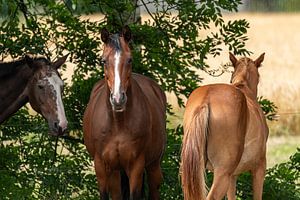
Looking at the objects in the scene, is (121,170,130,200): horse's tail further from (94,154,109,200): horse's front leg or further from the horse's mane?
the horse's mane

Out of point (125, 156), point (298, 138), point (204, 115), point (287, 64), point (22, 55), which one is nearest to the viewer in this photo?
point (204, 115)

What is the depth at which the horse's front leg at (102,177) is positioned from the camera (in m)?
8.41

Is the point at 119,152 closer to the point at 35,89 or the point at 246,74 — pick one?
the point at 35,89

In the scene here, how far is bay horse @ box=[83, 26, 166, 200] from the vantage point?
8109 mm

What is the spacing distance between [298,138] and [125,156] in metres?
8.89

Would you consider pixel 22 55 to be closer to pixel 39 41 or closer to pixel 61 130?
pixel 39 41

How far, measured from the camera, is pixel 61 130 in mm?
8648

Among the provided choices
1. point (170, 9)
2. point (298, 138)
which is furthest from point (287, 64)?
point (170, 9)

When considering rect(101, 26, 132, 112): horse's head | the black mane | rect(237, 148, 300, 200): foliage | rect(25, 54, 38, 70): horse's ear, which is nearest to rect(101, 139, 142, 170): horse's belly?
rect(101, 26, 132, 112): horse's head

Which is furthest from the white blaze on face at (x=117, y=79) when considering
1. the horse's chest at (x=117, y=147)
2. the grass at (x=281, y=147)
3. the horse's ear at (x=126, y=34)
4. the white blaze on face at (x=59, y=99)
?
the grass at (x=281, y=147)

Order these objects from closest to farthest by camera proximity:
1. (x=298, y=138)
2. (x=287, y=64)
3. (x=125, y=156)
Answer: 1. (x=125, y=156)
2. (x=298, y=138)
3. (x=287, y=64)

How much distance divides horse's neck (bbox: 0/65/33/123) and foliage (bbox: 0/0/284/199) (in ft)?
3.46

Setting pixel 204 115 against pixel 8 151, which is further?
pixel 8 151

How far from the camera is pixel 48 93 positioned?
28.7 ft
